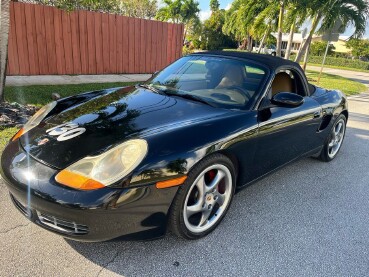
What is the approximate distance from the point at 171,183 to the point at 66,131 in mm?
916

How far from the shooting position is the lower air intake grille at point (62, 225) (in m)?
1.89

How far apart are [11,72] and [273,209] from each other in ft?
25.7

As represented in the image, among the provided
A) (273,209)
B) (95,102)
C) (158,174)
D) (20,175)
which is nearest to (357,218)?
(273,209)

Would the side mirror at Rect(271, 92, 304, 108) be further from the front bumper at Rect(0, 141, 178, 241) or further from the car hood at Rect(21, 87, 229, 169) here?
the front bumper at Rect(0, 141, 178, 241)

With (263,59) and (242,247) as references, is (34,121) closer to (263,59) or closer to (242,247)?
(242,247)

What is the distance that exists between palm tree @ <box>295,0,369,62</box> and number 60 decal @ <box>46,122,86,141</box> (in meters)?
11.4

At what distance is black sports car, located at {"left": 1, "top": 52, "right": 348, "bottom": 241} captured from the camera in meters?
1.89

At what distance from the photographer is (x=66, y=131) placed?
90.4 inches

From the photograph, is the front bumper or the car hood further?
the car hood

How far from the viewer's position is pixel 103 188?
1842mm

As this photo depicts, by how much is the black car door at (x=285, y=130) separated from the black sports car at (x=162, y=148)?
0.04 ft

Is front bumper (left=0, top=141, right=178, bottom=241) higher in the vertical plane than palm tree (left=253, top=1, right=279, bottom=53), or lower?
lower

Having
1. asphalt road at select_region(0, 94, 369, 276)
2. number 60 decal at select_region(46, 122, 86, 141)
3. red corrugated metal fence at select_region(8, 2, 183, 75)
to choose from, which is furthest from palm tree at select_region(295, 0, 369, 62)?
number 60 decal at select_region(46, 122, 86, 141)

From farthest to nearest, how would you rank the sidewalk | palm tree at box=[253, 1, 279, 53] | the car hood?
palm tree at box=[253, 1, 279, 53]
the sidewalk
the car hood
